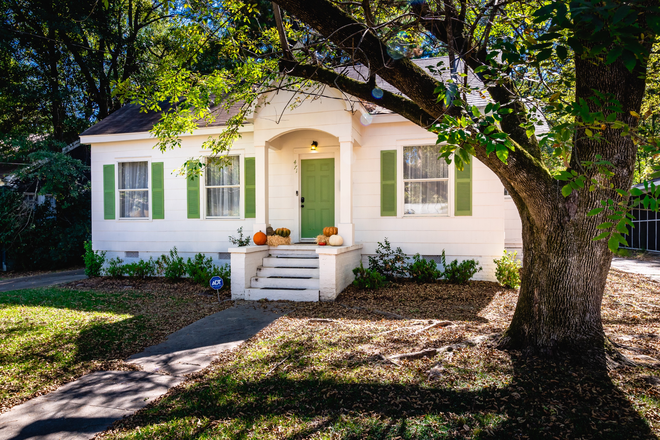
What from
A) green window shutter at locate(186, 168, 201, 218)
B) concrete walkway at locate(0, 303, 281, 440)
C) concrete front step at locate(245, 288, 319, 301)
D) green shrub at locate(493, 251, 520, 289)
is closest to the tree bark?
concrete walkway at locate(0, 303, 281, 440)

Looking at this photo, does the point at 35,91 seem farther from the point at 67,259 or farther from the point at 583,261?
the point at 583,261

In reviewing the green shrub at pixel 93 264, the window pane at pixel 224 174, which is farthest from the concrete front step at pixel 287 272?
the green shrub at pixel 93 264

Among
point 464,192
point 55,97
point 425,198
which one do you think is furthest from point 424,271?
point 55,97

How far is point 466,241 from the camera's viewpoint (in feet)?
26.7

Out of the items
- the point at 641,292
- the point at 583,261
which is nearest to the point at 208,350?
the point at 583,261

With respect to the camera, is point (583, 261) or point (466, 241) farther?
point (466, 241)

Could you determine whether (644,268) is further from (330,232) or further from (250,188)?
(250,188)

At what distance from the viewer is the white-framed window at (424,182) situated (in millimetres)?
A: 8352

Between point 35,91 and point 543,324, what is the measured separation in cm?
1687

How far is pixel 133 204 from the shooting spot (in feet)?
32.9

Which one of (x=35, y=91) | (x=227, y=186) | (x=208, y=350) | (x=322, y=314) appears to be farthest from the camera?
(x=35, y=91)

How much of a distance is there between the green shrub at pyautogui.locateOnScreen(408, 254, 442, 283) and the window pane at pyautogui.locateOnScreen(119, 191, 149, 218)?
6538 mm

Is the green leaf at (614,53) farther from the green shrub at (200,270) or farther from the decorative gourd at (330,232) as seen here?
the green shrub at (200,270)

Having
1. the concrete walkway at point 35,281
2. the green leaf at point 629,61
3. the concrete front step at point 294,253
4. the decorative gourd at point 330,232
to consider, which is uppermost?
the green leaf at point 629,61
